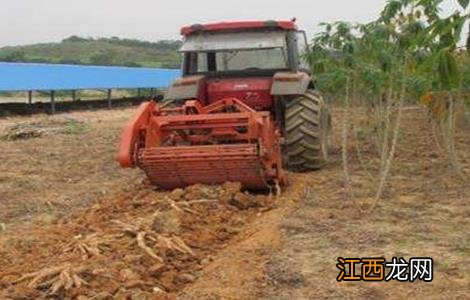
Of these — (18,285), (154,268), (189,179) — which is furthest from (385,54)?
(18,285)

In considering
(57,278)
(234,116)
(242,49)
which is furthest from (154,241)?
(242,49)

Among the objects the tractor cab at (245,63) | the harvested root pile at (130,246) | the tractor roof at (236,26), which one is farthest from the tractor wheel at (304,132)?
the harvested root pile at (130,246)

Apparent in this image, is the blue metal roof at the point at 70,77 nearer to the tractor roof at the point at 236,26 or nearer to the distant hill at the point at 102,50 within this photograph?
the tractor roof at the point at 236,26

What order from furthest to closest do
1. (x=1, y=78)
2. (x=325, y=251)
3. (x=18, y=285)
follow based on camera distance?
1. (x=1, y=78)
2. (x=325, y=251)
3. (x=18, y=285)

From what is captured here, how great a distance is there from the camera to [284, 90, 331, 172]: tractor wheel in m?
8.69

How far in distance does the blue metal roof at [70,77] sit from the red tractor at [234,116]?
26.5ft

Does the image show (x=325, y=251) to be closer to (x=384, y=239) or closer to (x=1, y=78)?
(x=384, y=239)

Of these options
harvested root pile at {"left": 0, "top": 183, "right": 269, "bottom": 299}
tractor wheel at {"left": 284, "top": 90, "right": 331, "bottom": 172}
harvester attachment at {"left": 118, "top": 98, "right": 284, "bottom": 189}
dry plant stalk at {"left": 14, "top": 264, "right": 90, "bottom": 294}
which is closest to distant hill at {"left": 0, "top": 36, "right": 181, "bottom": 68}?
tractor wheel at {"left": 284, "top": 90, "right": 331, "bottom": 172}

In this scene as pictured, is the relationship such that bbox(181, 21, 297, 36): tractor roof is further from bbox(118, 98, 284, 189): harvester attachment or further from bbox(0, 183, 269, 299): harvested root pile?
bbox(0, 183, 269, 299): harvested root pile

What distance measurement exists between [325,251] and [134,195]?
2.92 metres

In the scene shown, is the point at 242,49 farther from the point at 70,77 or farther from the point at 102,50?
the point at 102,50

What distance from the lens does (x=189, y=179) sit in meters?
7.69

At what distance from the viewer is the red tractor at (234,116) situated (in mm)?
7547

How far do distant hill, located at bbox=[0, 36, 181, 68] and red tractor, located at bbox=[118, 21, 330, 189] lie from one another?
5252 centimetres
